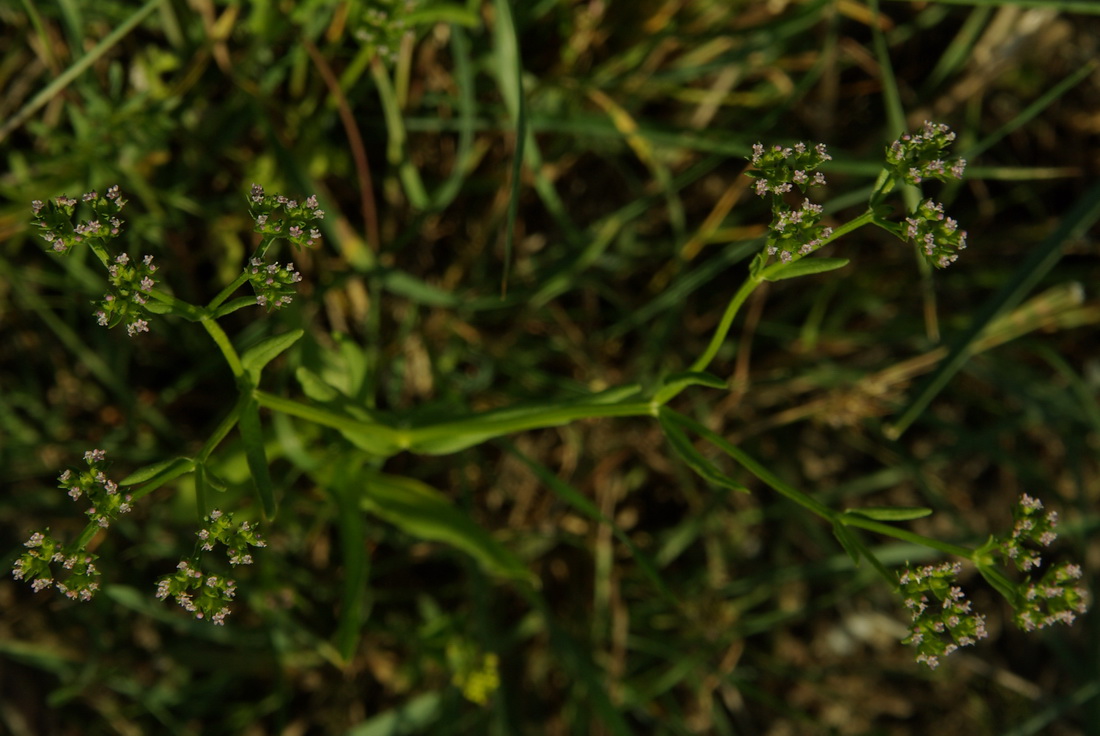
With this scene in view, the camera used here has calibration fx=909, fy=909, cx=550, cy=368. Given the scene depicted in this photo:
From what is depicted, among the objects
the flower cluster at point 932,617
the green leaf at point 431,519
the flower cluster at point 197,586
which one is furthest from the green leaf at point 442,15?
the flower cluster at point 932,617

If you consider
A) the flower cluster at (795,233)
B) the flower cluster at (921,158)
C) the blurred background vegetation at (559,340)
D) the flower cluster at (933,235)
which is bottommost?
the blurred background vegetation at (559,340)

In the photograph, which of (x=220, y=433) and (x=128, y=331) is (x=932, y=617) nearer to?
(x=220, y=433)

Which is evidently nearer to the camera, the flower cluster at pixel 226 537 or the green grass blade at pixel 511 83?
the flower cluster at pixel 226 537

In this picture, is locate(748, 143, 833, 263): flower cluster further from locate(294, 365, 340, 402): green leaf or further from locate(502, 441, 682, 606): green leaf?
locate(294, 365, 340, 402): green leaf

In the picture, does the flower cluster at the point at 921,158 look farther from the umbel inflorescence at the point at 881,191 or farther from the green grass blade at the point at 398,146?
the green grass blade at the point at 398,146

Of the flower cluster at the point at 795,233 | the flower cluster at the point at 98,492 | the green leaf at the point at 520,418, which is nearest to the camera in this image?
the flower cluster at the point at 98,492

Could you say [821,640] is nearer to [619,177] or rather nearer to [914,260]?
[914,260]

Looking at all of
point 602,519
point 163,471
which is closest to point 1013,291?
point 602,519

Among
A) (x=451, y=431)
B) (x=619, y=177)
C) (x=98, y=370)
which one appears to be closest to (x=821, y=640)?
(x=619, y=177)
